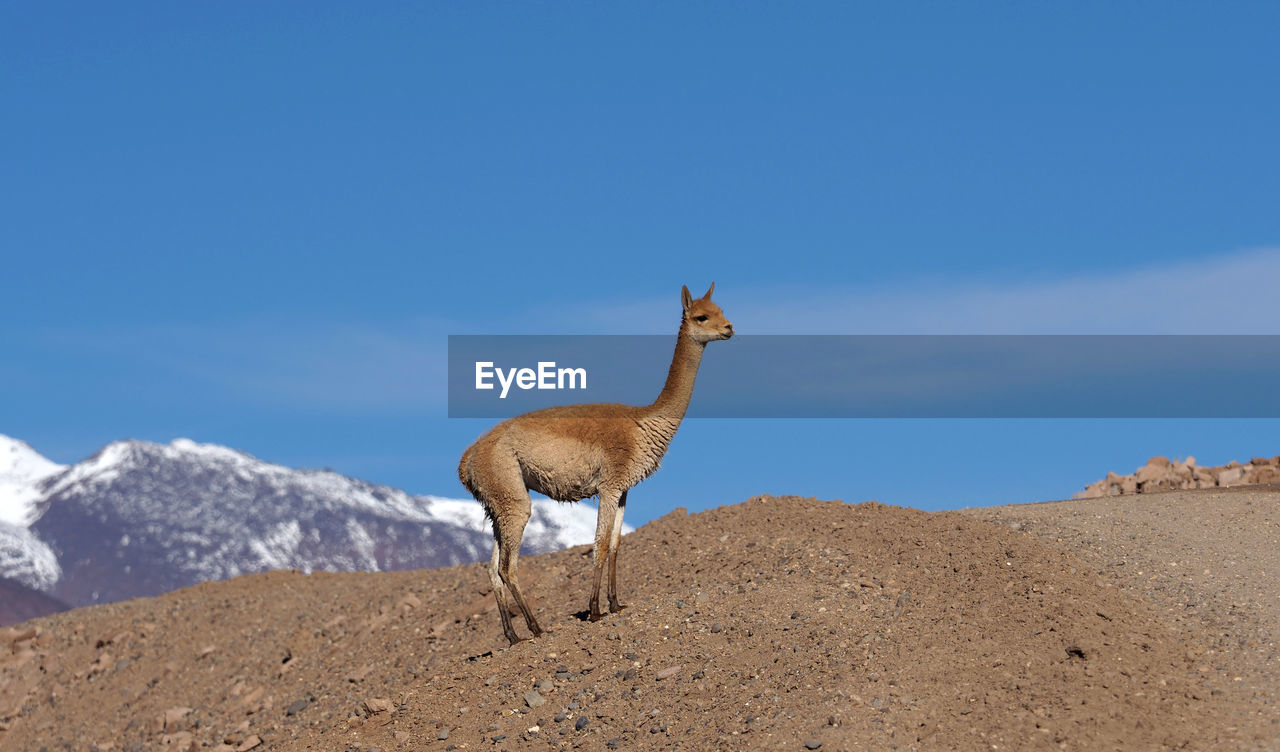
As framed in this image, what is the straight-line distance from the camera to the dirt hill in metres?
13.2

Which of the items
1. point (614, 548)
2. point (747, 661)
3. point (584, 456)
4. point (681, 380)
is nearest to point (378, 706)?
point (614, 548)

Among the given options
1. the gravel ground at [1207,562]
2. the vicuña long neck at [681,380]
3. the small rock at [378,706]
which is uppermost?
the vicuña long neck at [681,380]

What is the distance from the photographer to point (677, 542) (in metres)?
21.5

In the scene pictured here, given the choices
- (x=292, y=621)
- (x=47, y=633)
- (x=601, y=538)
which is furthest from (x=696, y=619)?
(x=47, y=633)

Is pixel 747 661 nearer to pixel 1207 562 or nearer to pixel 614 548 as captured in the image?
pixel 614 548

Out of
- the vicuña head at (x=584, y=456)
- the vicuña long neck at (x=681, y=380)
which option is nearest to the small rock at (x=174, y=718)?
the vicuña head at (x=584, y=456)

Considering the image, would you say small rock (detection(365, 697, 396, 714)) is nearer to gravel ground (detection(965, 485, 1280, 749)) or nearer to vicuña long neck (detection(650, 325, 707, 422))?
vicuña long neck (detection(650, 325, 707, 422))

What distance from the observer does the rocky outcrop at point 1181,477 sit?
27.9 metres

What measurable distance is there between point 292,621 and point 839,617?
14.4 metres

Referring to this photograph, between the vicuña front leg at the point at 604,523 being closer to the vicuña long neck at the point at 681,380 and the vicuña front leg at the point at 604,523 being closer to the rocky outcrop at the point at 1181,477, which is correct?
the vicuña long neck at the point at 681,380

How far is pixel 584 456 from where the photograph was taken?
54.5 ft

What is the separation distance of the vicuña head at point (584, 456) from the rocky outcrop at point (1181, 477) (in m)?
14.3

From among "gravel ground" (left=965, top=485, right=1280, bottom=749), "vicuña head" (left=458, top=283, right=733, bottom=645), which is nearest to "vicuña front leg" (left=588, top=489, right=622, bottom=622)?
"vicuña head" (left=458, top=283, right=733, bottom=645)

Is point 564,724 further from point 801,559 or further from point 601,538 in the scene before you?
point 801,559
